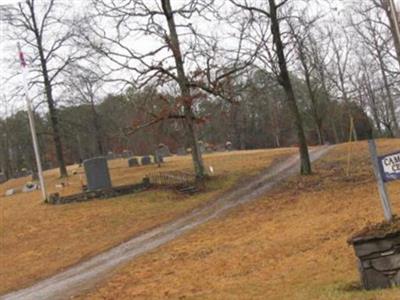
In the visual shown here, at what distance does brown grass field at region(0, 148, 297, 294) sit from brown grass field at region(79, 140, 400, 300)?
11.2 ft

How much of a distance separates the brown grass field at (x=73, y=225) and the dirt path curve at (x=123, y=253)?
2.35 feet

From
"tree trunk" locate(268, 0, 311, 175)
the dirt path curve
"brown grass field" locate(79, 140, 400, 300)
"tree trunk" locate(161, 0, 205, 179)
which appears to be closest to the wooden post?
"brown grass field" locate(79, 140, 400, 300)

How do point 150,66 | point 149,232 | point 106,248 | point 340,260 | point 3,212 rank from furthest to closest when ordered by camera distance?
point 3,212
point 150,66
point 149,232
point 106,248
point 340,260

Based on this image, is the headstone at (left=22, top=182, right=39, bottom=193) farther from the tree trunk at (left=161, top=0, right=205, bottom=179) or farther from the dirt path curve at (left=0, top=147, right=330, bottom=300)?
the dirt path curve at (left=0, top=147, right=330, bottom=300)

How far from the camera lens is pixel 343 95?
193ft

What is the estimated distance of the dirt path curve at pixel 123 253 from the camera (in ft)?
47.7

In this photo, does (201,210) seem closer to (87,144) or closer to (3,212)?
(3,212)

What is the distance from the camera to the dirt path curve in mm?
14547

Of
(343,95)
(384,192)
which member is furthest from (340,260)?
(343,95)

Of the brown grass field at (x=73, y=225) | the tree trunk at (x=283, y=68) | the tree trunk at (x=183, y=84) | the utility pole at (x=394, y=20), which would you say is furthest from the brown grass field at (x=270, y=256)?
the tree trunk at (x=183, y=84)

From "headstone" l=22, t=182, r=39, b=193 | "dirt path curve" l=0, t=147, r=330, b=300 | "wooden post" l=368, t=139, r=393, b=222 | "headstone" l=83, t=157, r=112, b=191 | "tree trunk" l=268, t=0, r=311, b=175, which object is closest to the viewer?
"wooden post" l=368, t=139, r=393, b=222

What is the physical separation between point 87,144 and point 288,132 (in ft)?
84.4

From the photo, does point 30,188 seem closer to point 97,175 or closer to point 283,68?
point 97,175

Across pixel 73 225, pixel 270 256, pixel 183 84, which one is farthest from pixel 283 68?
pixel 270 256
